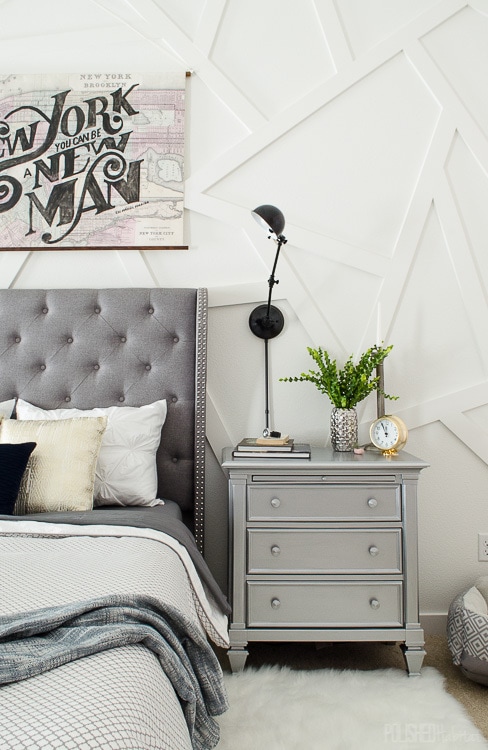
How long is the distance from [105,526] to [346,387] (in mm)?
1135

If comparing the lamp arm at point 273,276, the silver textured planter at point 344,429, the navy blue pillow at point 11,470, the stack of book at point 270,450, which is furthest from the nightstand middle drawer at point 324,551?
the lamp arm at point 273,276

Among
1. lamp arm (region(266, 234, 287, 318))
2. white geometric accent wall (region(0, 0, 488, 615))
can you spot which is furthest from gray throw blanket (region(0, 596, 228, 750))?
lamp arm (region(266, 234, 287, 318))

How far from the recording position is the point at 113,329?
242 centimetres

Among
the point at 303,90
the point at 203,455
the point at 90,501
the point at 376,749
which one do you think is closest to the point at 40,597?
the point at 90,501

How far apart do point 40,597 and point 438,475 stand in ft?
6.16

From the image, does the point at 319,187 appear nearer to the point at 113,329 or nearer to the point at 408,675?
the point at 113,329

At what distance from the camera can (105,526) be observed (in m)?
1.65

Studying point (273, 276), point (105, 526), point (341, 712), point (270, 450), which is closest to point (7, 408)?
point (105, 526)

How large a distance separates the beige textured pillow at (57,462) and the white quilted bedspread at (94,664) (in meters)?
0.34

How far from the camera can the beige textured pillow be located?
6.39 ft

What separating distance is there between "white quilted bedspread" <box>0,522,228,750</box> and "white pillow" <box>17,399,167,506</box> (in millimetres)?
527

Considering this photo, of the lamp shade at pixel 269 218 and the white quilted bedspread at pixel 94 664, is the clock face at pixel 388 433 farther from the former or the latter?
the white quilted bedspread at pixel 94 664

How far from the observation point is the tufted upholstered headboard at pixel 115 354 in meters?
2.38

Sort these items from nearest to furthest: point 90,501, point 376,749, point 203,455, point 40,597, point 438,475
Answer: point 40,597 → point 376,749 → point 90,501 → point 203,455 → point 438,475
